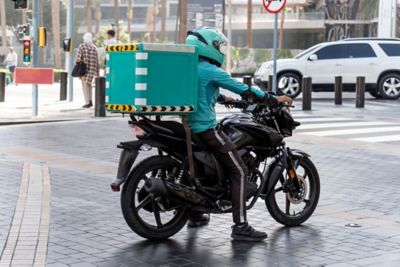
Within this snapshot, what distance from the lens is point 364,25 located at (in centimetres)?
7150

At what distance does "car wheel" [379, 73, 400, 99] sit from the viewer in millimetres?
24484

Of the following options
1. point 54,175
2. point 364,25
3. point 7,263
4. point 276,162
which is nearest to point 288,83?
point 54,175

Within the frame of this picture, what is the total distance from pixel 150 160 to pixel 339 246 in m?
1.67

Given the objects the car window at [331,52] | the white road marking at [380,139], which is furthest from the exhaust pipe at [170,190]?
the car window at [331,52]

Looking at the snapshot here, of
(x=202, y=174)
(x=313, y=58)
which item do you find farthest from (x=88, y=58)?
(x=202, y=174)

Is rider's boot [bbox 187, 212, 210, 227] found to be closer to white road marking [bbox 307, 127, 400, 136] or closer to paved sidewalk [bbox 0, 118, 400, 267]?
paved sidewalk [bbox 0, 118, 400, 267]

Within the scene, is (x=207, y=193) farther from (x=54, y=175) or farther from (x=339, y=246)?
(x=54, y=175)

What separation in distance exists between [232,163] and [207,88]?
638 mm

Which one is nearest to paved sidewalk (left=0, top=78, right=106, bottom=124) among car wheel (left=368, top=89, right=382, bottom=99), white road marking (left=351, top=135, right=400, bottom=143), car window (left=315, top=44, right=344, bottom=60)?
white road marking (left=351, top=135, right=400, bottom=143)

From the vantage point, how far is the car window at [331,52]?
2462 centimetres

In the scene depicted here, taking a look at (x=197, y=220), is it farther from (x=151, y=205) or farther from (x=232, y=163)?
(x=232, y=163)

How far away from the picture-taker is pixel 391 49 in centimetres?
2505

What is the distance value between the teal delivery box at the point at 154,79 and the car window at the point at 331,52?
18.6 m

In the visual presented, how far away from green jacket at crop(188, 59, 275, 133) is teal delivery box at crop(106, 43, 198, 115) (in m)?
0.10
